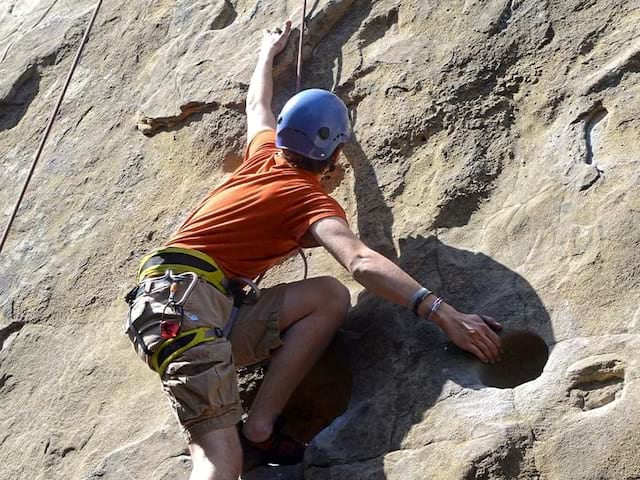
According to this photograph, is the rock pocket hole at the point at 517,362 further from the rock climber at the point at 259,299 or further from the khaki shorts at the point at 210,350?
the khaki shorts at the point at 210,350

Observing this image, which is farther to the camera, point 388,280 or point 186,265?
point 186,265

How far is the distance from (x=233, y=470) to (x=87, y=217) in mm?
1799

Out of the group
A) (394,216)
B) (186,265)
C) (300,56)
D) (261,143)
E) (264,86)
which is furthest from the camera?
(300,56)

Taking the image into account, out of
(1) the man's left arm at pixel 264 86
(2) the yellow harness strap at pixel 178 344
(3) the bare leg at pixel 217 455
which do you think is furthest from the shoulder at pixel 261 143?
(3) the bare leg at pixel 217 455

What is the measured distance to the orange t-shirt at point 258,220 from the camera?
3.95 m

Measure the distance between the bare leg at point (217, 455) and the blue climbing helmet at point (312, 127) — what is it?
1.02 metres

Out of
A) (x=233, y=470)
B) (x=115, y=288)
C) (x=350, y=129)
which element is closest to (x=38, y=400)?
(x=115, y=288)

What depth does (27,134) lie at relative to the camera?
566 centimetres

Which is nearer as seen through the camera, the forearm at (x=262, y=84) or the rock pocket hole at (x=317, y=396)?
the rock pocket hole at (x=317, y=396)

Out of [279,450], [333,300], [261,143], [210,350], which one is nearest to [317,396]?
[279,450]

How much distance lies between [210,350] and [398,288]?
627 millimetres

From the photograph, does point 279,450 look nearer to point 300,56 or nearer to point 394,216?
point 394,216

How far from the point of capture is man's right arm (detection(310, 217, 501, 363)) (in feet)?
12.1

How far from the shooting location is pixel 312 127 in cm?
410
